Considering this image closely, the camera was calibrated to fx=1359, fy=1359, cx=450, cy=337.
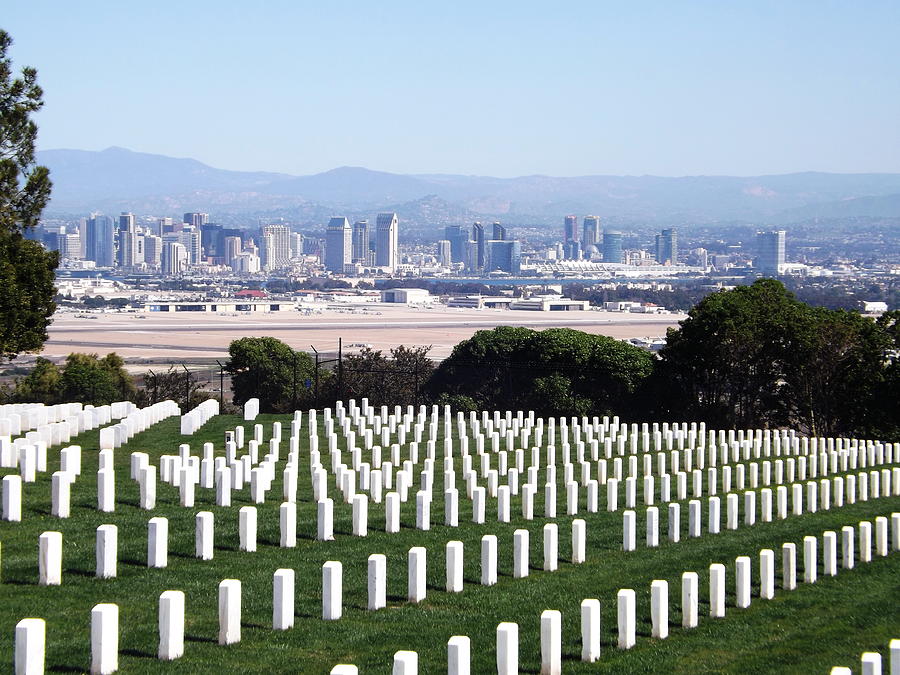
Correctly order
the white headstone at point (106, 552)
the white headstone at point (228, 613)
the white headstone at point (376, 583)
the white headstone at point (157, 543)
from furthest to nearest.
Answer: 1. the white headstone at point (157, 543)
2. the white headstone at point (106, 552)
3. the white headstone at point (376, 583)
4. the white headstone at point (228, 613)

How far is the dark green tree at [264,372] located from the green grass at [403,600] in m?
31.7

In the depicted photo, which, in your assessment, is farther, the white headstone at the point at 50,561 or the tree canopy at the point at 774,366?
the tree canopy at the point at 774,366

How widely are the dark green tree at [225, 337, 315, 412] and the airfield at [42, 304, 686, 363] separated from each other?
38.0m

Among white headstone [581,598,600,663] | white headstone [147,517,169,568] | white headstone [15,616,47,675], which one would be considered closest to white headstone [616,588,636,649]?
white headstone [581,598,600,663]

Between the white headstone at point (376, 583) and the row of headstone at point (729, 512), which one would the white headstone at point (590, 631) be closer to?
the white headstone at point (376, 583)

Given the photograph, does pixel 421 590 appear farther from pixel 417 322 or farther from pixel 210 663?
pixel 417 322

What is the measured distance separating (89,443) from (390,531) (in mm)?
9243

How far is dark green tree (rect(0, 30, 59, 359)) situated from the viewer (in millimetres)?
24797

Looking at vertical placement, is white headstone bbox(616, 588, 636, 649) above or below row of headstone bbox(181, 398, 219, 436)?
above

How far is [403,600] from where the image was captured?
35.2 feet

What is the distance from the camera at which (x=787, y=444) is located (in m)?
24.5

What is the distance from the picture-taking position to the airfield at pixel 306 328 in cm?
10238

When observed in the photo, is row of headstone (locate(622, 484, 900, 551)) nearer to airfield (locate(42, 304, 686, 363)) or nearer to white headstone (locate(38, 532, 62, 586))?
white headstone (locate(38, 532, 62, 586))

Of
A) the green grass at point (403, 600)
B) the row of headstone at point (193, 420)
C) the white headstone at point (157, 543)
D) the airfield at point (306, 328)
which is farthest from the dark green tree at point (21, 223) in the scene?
the airfield at point (306, 328)
